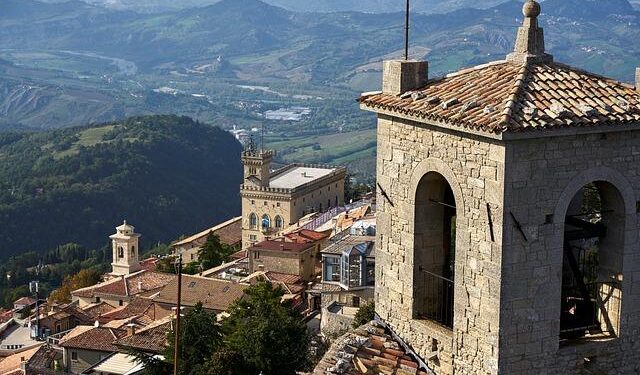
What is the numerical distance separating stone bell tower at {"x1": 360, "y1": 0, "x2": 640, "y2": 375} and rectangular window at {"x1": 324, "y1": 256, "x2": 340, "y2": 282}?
39.3 metres

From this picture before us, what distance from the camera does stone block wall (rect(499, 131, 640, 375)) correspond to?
10719 millimetres

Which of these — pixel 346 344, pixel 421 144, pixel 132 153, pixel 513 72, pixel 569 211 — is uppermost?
pixel 513 72

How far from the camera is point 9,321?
67625 mm

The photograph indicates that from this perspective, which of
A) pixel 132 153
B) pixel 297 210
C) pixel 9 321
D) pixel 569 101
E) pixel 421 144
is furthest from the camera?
pixel 132 153

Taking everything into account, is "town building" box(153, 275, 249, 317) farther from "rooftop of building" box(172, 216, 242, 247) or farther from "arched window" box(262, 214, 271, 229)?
"arched window" box(262, 214, 271, 229)

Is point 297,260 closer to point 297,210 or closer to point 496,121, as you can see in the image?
point 297,210

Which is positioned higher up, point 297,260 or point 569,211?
point 569,211

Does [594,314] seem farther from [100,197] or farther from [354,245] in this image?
[100,197]

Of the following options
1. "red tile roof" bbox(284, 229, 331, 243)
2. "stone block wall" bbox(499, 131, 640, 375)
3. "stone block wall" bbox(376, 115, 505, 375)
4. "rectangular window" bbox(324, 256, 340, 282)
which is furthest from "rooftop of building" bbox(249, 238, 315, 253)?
"stone block wall" bbox(499, 131, 640, 375)

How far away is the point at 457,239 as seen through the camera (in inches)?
448

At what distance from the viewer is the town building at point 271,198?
93250mm

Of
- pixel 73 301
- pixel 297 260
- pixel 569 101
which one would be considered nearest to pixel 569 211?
pixel 569 101

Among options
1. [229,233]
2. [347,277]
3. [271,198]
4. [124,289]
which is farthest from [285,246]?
[229,233]

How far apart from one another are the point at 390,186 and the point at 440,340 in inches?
74.1
